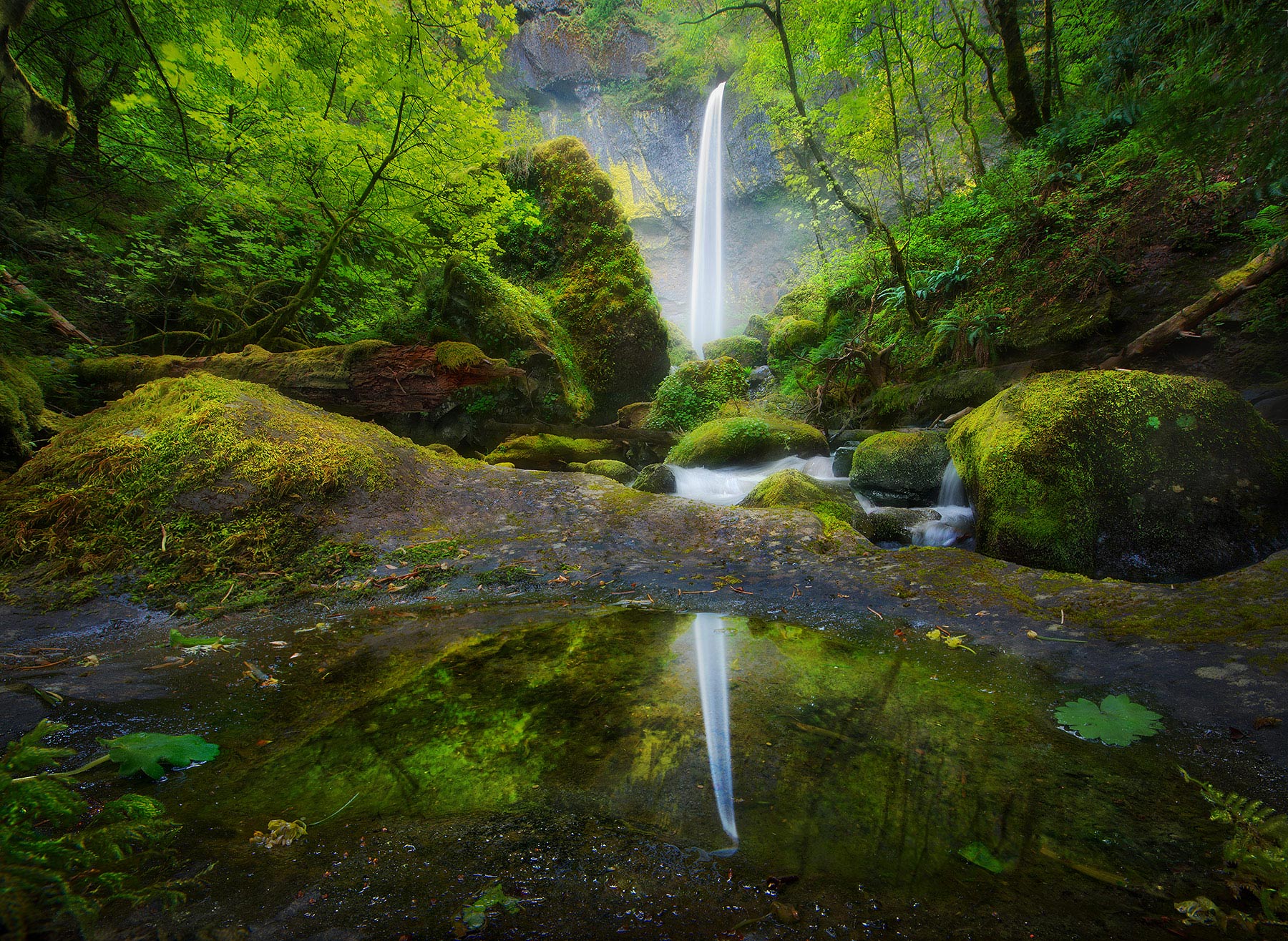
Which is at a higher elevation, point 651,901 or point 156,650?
point 156,650

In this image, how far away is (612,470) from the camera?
8.27 m

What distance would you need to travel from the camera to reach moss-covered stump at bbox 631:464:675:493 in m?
7.31

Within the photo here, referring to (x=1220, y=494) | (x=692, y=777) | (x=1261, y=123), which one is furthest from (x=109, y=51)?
(x=1220, y=494)

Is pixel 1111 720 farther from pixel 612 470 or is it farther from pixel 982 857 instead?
pixel 612 470

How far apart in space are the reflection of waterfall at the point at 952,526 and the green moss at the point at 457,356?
6120 millimetres

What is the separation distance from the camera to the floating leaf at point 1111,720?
5.18ft

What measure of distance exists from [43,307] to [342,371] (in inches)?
135

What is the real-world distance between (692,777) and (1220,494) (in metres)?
4.49

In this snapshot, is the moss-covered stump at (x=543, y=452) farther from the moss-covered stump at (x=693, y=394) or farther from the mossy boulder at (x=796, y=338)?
the mossy boulder at (x=796, y=338)

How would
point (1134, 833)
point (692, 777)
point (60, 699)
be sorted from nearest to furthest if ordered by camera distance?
1. point (1134, 833)
2. point (692, 777)
3. point (60, 699)

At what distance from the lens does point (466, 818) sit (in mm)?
1161

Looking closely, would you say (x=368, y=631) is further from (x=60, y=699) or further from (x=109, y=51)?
(x=109, y=51)

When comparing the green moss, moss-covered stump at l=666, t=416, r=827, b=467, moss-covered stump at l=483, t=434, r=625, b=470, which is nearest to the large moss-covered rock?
moss-covered stump at l=483, t=434, r=625, b=470

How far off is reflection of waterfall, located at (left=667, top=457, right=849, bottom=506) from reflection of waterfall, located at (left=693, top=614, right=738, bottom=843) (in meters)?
5.02
